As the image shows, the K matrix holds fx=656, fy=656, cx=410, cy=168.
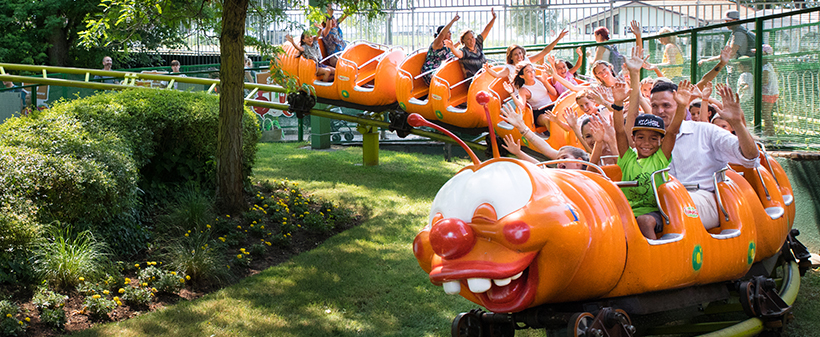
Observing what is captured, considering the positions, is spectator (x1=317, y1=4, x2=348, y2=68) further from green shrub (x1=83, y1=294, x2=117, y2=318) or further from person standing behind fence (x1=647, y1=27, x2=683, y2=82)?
green shrub (x1=83, y1=294, x2=117, y2=318)

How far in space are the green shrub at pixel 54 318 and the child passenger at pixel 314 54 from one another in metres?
6.35

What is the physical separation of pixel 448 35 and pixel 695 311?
641cm

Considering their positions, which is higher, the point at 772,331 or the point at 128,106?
the point at 128,106

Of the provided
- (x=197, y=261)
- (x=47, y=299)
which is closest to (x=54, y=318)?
(x=47, y=299)

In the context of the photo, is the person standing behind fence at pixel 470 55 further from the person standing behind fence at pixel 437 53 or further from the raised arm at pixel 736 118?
the raised arm at pixel 736 118

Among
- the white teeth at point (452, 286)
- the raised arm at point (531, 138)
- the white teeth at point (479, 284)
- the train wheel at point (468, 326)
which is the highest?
the raised arm at point (531, 138)

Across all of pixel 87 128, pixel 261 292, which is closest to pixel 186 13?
pixel 87 128

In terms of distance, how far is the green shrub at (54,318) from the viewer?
3.99 metres

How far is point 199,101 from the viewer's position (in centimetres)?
713

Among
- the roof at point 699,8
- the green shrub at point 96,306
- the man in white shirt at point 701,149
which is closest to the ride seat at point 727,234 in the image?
the man in white shirt at point 701,149

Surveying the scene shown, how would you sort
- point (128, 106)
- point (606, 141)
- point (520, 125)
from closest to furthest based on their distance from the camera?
1. point (606, 141)
2. point (520, 125)
3. point (128, 106)

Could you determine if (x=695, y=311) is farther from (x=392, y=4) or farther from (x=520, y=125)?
(x=392, y=4)

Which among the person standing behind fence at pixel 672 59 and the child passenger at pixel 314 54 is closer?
the person standing behind fence at pixel 672 59

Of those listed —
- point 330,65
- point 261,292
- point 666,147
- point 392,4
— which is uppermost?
point 392,4
